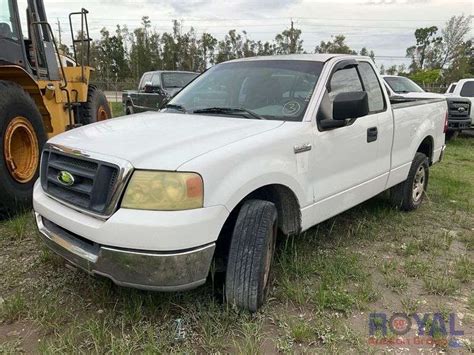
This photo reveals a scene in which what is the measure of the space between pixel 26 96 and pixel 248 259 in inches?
138

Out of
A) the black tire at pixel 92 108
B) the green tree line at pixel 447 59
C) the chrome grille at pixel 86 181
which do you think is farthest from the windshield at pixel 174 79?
the green tree line at pixel 447 59

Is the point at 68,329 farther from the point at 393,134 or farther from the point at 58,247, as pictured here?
the point at 393,134

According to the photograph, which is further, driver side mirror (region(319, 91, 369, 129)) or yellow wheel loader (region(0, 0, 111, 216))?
yellow wheel loader (region(0, 0, 111, 216))

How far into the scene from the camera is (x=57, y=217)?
2.74 meters

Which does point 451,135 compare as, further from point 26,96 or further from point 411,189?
point 26,96

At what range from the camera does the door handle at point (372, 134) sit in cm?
395

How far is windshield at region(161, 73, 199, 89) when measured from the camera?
12429 millimetres

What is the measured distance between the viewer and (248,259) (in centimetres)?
270

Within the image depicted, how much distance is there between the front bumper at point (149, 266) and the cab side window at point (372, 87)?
2557mm

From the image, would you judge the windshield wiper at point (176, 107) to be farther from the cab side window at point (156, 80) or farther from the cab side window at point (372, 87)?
the cab side window at point (156, 80)

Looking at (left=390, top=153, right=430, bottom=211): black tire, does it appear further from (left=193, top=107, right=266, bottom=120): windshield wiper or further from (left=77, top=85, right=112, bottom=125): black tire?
(left=77, top=85, right=112, bottom=125): black tire

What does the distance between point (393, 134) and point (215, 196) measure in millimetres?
2678

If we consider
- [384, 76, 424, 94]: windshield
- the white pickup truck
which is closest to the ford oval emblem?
the white pickup truck

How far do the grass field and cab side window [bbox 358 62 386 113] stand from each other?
133cm
